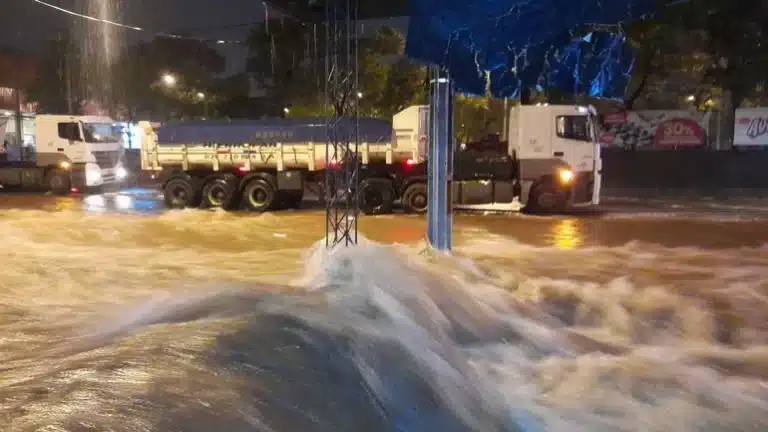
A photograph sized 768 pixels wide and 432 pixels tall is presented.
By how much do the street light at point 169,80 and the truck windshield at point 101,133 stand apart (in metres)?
9.69

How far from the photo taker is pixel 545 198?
17.7 metres

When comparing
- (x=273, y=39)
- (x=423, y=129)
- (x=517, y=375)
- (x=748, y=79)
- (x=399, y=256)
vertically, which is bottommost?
(x=517, y=375)

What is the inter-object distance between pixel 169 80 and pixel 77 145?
11413mm

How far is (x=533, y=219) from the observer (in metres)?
17.2

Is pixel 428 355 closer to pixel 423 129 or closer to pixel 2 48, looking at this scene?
pixel 423 129

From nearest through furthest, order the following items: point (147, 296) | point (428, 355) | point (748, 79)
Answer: point (428, 355)
point (147, 296)
point (748, 79)

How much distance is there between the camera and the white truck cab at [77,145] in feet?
76.3

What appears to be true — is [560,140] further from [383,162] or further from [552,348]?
[552,348]

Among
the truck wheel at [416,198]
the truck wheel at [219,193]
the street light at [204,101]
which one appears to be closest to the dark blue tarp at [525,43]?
the truck wheel at [416,198]

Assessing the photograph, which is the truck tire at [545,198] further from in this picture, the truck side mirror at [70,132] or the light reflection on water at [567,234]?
the truck side mirror at [70,132]

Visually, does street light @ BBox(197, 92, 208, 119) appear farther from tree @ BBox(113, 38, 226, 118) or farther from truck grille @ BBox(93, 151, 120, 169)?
truck grille @ BBox(93, 151, 120, 169)

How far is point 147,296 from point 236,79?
28.9m

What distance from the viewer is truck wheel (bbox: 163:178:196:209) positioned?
19.9 meters

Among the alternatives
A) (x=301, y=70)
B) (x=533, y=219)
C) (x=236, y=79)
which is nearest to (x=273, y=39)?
(x=301, y=70)
